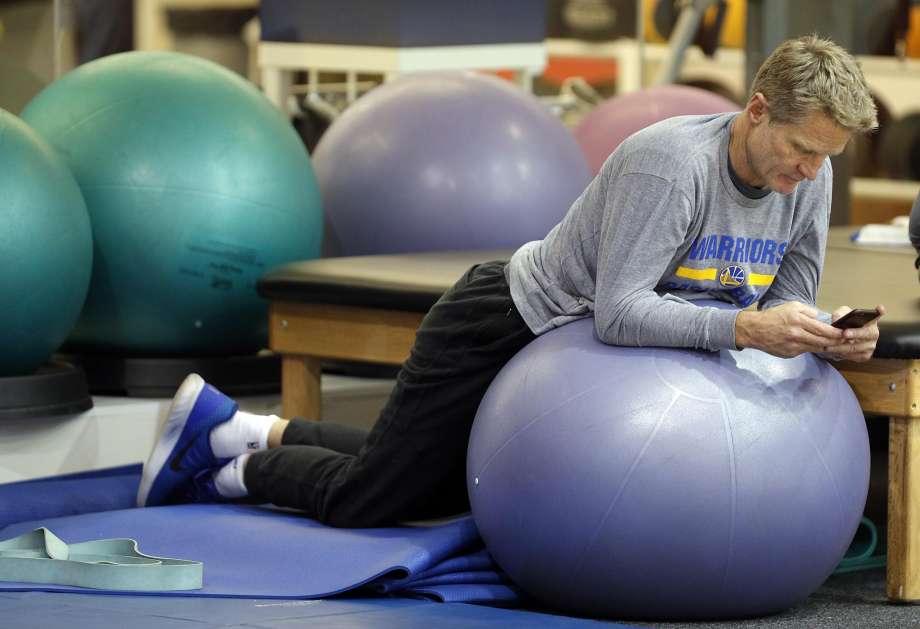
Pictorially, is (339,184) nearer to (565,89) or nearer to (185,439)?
(185,439)

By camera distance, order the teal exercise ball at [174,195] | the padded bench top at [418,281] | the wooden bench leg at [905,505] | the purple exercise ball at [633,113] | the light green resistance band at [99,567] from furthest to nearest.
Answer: the purple exercise ball at [633,113]
the teal exercise ball at [174,195]
the padded bench top at [418,281]
the wooden bench leg at [905,505]
the light green resistance band at [99,567]

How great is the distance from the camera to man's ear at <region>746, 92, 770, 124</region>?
264cm

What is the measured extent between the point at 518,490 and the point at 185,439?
0.99 m

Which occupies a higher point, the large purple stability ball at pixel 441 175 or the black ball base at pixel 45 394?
the large purple stability ball at pixel 441 175

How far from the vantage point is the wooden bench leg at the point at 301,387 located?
12.5ft

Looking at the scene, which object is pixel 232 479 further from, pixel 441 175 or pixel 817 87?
pixel 817 87

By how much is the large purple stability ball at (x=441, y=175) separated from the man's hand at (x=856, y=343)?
5.37 ft

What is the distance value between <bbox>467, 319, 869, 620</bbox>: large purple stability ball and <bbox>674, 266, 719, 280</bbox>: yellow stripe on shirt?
0.46 feet

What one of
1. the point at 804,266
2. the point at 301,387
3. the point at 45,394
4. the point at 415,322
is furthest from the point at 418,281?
the point at 804,266

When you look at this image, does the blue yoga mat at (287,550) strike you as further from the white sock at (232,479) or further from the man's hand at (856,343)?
the man's hand at (856,343)

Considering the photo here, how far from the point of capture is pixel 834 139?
2.60 metres

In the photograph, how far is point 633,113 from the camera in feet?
17.6

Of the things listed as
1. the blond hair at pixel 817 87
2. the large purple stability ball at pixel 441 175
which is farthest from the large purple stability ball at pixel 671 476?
the large purple stability ball at pixel 441 175

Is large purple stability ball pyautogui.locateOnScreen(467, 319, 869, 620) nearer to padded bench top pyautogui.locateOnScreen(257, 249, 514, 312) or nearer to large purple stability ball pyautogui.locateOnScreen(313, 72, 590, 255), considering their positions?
padded bench top pyautogui.locateOnScreen(257, 249, 514, 312)
